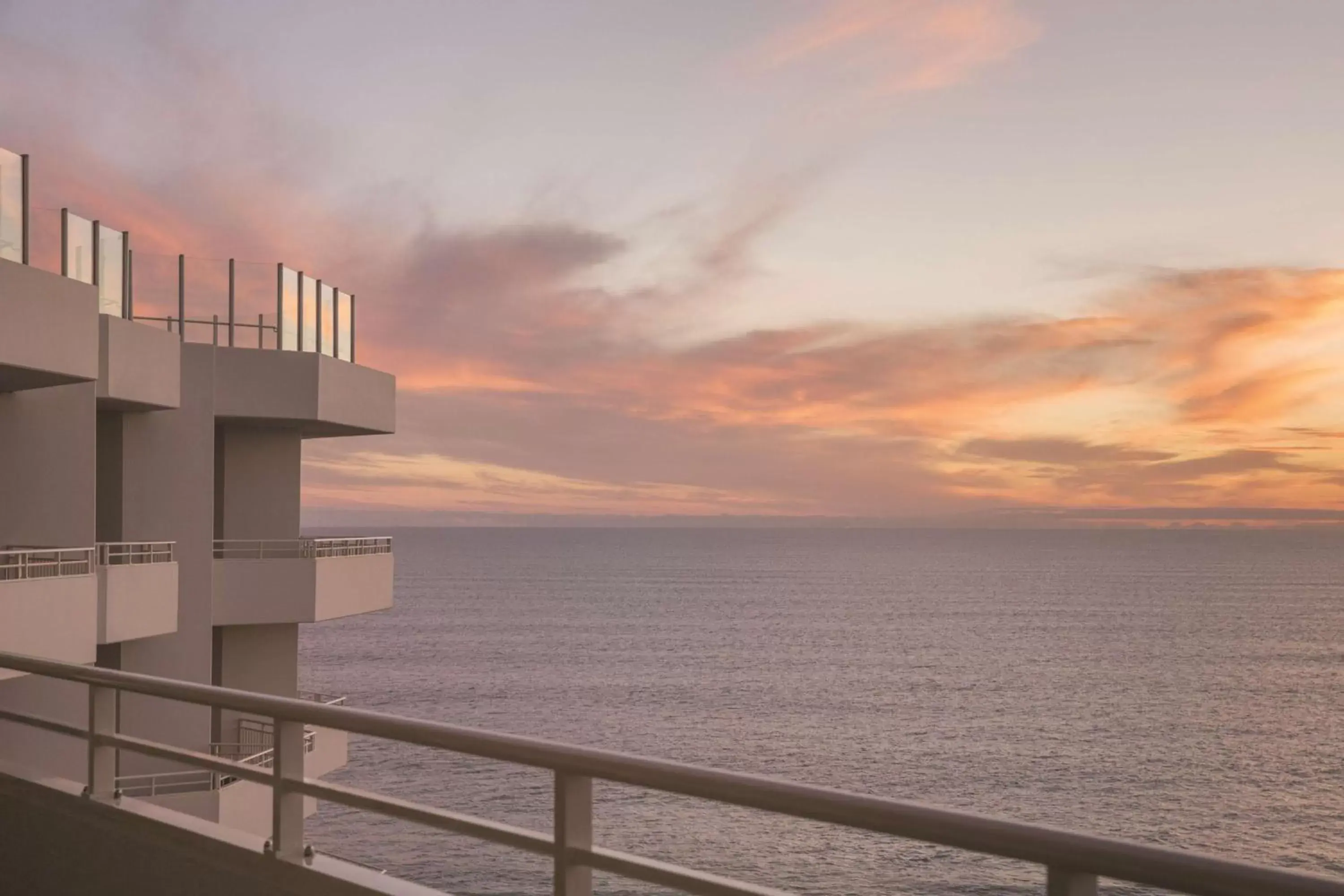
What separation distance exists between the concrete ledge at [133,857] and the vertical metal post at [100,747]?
62 mm

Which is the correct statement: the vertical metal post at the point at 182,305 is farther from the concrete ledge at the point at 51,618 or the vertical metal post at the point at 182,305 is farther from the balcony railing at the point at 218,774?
the concrete ledge at the point at 51,618

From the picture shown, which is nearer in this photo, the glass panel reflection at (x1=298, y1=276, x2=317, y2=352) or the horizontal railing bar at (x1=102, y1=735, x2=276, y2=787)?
the horizontal railing bar at (x1=102, y1=735, x2=276, y2=787)

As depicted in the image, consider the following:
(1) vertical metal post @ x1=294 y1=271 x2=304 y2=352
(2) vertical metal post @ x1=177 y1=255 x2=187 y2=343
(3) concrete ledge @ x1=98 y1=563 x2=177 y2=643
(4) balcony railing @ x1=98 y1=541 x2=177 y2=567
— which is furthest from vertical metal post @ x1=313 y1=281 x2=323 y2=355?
(3) concrete ledge @ x1=98 y1=563 x2=177 y2=643

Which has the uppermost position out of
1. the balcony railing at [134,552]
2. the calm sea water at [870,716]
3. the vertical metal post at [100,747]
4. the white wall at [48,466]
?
the white wall at [48,466]

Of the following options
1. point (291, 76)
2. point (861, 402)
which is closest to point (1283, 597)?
point (861, 402)

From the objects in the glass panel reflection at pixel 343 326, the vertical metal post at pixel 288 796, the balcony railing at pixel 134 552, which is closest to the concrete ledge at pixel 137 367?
the balcony railing at pixel 134 552

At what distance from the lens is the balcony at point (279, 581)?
22.3 m

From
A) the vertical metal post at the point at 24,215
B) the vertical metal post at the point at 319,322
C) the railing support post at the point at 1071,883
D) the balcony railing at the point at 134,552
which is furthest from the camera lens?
the vertical metal post at the point at 319,322

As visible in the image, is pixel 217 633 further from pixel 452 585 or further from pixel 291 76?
pixel 452 585

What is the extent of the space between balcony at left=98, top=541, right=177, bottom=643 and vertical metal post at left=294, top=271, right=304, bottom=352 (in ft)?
15.9

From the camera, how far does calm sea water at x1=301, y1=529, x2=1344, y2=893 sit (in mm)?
51188

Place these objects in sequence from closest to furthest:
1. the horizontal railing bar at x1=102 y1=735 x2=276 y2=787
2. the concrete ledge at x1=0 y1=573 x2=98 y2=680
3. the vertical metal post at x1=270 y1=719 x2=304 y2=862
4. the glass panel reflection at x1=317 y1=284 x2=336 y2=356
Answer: the vertical metal post at x1=270 y1=719 x2=304 y2=862
the horizontal railing bar at x1=102 y1=735 x2=276 y2=787
the concrete ledge at x1=0 y1=573 x2=98 y2=680
the glass panel reflection at x1=317 y1=284 x2=336 y2=356

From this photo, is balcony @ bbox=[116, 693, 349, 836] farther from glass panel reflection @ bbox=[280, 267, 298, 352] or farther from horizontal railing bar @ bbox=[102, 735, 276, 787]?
horizontal railing bar @ bbox=[102, 735, 276, 787]

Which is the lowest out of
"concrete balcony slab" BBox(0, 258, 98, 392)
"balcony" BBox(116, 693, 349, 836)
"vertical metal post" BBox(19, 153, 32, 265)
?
"balcony" BBox(116, 693, 349, 836)
